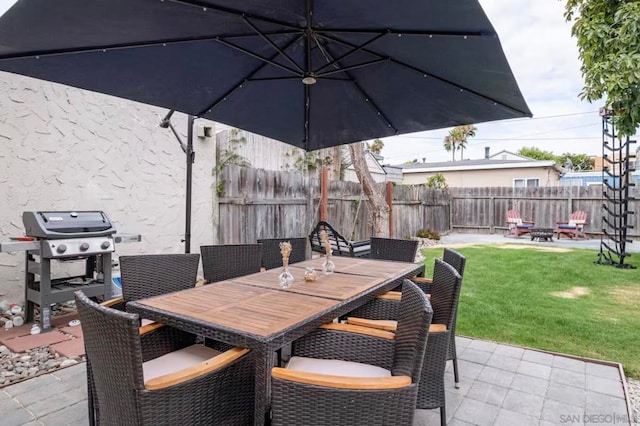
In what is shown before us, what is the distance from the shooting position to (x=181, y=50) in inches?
92.6

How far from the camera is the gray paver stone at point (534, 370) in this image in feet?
8.79

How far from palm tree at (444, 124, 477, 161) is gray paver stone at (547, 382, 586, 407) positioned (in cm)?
3000

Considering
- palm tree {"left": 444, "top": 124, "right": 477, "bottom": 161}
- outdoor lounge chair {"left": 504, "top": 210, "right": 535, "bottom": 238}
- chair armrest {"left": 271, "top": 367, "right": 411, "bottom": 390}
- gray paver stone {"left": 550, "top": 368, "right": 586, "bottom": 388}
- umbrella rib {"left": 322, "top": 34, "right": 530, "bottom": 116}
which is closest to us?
chair armrest {"left": 271, "top": 367, "right": 411, "bottom": 390}

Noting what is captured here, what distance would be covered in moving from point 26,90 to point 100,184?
1151mm

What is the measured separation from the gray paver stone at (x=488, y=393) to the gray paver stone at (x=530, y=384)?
0.38 ft

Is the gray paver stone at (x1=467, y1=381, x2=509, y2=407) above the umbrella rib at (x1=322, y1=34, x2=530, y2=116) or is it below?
below

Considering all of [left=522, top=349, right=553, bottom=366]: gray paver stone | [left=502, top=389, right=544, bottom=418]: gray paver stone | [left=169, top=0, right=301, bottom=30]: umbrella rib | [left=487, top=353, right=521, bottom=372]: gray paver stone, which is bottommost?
[left=502, top=389, right=544, bottom=418]: gray paver stone

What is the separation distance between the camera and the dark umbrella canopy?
6.07 ft

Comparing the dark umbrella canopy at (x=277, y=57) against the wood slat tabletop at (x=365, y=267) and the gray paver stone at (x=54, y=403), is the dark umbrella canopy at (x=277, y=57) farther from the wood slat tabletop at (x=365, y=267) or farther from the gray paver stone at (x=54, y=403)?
the gray paver stone at (x=54, y=403)

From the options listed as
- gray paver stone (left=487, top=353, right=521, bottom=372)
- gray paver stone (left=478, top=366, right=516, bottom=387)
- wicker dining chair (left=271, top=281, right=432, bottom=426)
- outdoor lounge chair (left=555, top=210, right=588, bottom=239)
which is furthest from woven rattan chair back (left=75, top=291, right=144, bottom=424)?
outdoor lounge chair (left=555, top=210, right=588, bottom=239)

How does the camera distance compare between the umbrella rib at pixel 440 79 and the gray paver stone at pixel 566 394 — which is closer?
the gray paver stone at pixel 566 394

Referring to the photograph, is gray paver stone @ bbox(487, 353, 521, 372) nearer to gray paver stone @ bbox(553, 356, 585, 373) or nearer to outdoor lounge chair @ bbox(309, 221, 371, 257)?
gray paver stone @ bbox(553, 356, 585, 373)

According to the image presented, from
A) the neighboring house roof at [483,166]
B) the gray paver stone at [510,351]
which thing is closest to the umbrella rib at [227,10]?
the gray paver stone at [510,351]

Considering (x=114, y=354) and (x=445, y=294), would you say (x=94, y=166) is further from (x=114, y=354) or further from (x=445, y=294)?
(x=445, y=294)
